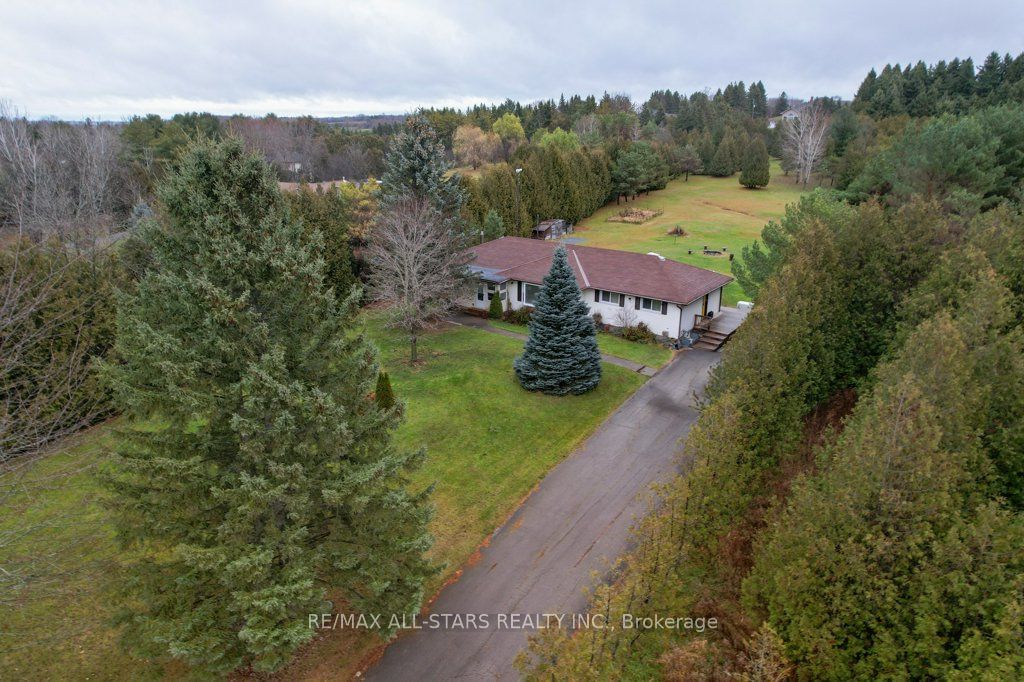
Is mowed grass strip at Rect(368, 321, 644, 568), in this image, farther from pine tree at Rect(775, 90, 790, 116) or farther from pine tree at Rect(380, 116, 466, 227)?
pine tree at Rect(775, 90, 790, 116)

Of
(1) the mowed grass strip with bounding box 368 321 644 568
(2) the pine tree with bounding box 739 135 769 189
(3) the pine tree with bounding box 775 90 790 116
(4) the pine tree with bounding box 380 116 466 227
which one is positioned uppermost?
(3) the pine tree with bounding box 775 90 790 116

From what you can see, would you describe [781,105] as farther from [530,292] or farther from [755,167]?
[530,292]

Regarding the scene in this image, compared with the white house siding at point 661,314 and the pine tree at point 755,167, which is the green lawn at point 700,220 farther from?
the white house siding at point 661,314

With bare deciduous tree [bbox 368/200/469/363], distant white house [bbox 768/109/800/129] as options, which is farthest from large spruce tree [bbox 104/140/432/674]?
distant white house [bbox 768/109/800/129]

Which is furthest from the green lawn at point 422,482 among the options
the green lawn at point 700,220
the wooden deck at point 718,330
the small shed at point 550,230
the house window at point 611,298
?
the small shed at point 550,230

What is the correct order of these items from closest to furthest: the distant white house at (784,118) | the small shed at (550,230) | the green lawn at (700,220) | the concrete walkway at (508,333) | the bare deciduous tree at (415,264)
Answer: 1. the bare deciduous tree at (415,264)
2. the concrete walkway at (508,333)
3. the green lawn at (700,220)
4. the small shed at (550,230)
5. the distant white house at (784,118)

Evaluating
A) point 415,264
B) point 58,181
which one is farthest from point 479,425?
point 58,181

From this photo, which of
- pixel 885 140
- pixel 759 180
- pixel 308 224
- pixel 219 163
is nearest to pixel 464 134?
pixel 759 180
